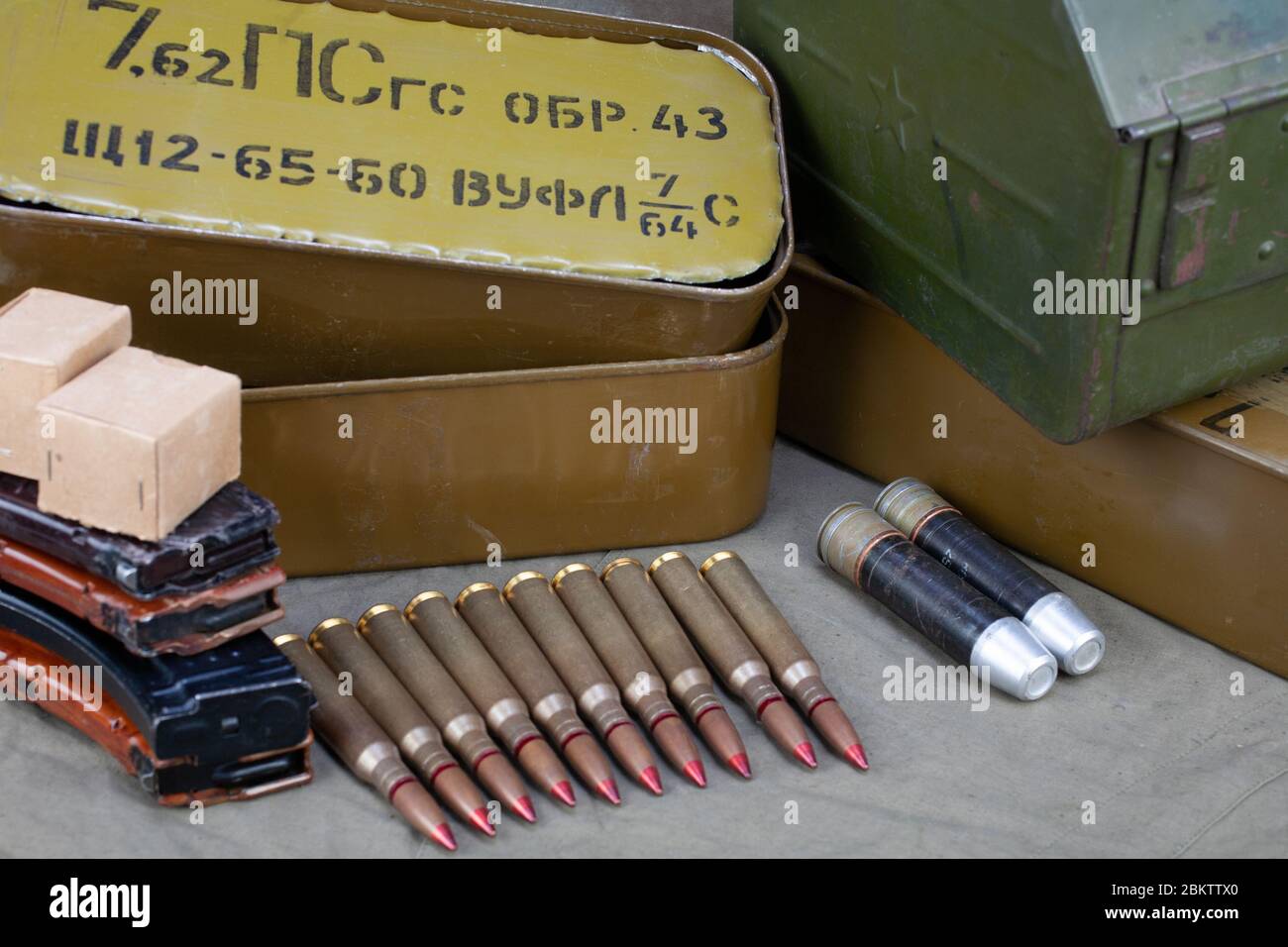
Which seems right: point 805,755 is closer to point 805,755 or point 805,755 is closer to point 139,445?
point 805,755

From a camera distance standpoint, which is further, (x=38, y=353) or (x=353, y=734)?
(x=353, y=734)

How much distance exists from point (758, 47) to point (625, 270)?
32.5 inches

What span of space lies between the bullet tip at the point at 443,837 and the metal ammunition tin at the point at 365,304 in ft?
3.10

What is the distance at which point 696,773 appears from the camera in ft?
9.95

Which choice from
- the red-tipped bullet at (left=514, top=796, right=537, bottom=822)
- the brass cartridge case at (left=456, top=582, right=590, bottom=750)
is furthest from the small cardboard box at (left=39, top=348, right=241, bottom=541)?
the red-tipped bullet at (left=514, top=796, right=537, bottom=822)

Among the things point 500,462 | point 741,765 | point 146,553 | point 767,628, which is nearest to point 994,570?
point 767,628

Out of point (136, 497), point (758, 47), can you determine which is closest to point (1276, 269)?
point (758, 47)

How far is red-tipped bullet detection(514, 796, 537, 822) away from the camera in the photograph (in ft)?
9.62

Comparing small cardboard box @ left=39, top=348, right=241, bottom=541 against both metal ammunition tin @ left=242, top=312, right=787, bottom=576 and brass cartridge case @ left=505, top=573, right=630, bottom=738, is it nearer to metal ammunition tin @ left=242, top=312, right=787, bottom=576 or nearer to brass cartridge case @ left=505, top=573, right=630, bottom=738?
metal ammunition tin @ left=242, top=312, right=787, bottom=576

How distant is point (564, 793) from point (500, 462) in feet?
2.50

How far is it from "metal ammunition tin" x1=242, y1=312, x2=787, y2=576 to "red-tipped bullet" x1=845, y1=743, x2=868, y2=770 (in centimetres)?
72

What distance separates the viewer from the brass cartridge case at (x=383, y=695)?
9.87ft

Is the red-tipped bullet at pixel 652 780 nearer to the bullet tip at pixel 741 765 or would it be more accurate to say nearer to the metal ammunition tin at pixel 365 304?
the bullet tip at pixel 741 765

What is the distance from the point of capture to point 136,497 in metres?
2.72
